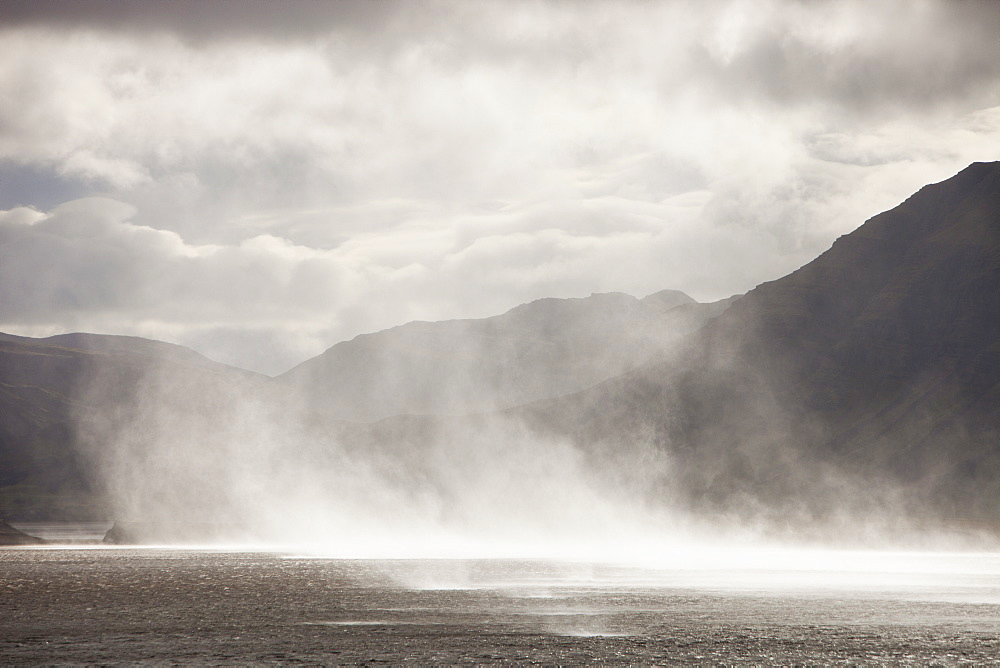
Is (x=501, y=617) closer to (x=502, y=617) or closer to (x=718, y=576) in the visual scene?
(x=502, y=617)

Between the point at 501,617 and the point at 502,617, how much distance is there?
0.09 metres

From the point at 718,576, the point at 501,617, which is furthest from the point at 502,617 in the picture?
the point at 718,576

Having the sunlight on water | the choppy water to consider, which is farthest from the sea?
the sunlight on water

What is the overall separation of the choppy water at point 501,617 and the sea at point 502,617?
0.21m

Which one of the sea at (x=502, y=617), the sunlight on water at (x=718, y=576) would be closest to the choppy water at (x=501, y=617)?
the sea at (x=502, y=617)

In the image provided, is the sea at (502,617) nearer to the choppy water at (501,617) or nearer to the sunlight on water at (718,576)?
the choppy water at (501,617)

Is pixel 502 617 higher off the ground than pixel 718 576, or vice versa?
pixel 502 617

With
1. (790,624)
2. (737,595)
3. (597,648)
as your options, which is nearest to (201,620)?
(597,648)

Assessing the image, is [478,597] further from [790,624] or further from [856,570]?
[856,570]

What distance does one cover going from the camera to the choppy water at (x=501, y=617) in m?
62.0

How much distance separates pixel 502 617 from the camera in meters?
82.2

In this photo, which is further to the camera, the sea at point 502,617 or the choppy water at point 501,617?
the choppy water at point 501,617

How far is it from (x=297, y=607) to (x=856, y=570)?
104268mm

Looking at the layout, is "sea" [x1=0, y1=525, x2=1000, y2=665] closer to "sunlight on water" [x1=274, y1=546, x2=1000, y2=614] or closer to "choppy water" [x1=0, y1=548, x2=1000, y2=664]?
"choppy water" [x1=0, y1=548, x2=1000, y2=664]
